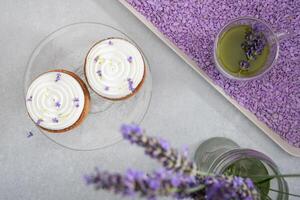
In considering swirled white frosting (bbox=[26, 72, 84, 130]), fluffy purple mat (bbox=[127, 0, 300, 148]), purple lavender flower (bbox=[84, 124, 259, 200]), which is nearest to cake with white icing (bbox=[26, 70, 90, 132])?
swirled white frosting (bbox=[26, 72, 84, 130])

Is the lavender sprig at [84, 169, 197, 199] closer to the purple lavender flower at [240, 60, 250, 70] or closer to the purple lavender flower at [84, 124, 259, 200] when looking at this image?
the purple lavender flower at [84, 124, 259, 200]

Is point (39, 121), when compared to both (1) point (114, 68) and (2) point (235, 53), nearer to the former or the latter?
(1) point (114, 68)

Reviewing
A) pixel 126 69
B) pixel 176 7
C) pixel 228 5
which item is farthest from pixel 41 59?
pixel 228 5

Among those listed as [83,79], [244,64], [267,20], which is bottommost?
[83,79]

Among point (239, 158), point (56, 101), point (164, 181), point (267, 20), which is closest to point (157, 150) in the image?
point (164, 181)

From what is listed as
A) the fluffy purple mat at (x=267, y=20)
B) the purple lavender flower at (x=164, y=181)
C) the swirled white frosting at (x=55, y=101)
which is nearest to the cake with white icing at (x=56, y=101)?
the swirled white frosting at (x=55, y=101)

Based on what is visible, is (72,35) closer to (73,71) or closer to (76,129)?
(73,71)

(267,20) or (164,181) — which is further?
(267,20)
